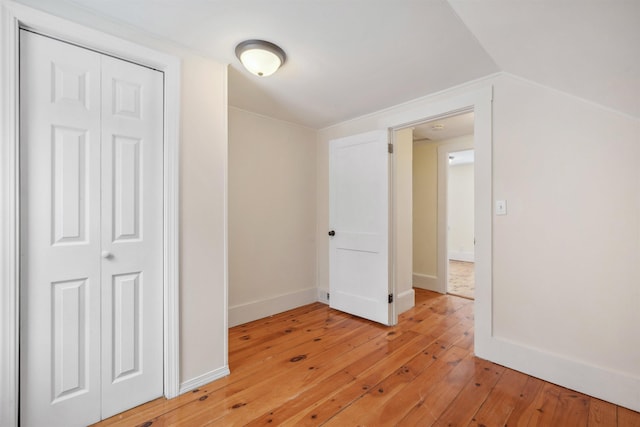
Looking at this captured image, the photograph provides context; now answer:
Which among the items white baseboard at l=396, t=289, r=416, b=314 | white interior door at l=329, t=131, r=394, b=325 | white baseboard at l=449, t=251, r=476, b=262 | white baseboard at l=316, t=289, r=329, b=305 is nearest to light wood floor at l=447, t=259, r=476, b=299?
white baseboard at l=449, t=251, r=476, b=262

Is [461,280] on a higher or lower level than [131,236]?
lower

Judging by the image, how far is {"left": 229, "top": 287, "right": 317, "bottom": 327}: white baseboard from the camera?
9.77 feet

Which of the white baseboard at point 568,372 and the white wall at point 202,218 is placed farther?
the white wall at point 202,218

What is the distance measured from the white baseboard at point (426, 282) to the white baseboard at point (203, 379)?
324 centimetres

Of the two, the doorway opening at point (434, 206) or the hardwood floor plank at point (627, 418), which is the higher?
the doorway opening at point (434, 206)

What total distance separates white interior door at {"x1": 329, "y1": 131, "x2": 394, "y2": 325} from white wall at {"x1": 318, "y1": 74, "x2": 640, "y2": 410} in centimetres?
95

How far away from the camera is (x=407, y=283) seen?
3559 millimetres

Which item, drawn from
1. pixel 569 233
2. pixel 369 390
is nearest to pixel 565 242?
pixel 569 233

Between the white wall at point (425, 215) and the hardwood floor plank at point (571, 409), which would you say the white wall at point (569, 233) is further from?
the white wall at point (425, 215)

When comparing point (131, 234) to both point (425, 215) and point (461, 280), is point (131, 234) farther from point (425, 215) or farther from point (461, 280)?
point (461, 280)

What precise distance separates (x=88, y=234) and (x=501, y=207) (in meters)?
2.76

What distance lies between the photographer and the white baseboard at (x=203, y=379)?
186cm

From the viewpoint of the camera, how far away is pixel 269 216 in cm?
330

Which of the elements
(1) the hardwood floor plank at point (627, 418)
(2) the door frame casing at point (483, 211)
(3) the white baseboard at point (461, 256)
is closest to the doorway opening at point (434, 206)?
(2) the door frame casing at point (483, 211)
